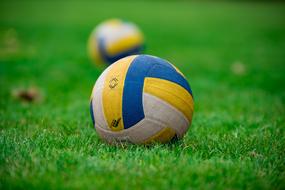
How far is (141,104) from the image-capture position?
401 cm

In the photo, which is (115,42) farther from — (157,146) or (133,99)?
(157,146)

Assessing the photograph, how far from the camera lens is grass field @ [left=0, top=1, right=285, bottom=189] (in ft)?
11.0

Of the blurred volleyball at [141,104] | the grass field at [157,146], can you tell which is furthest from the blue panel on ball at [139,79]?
the grass field at [157,146]

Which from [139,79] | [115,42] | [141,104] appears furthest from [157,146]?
[115,42]

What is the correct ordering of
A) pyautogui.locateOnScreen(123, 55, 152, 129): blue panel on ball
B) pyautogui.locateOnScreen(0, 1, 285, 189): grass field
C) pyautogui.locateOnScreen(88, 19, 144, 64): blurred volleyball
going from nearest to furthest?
pyautogui.locateOnScreen(0, 1, 285, 189): grass field < pyautogui.locateOnScreen(123, 55, 152, 129): blue panel on ball < pyautogui.locateOnScreen(88, 19, 144, 64): blurred volleyball

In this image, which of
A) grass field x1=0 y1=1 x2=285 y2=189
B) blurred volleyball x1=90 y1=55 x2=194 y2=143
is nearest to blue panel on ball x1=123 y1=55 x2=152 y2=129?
blurred volleyball x1=90 y1=55 x2=194 y2=143

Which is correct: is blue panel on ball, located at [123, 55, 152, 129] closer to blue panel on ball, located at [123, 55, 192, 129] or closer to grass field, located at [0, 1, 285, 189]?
blue panel on ball, located at [123, 55, 192, 129]

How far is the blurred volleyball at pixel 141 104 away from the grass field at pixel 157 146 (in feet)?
0.52

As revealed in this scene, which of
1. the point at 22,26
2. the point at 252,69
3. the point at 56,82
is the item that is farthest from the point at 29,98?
the point at 22,26

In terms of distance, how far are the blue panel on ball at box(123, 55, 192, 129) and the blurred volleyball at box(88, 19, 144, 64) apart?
4.09 metres

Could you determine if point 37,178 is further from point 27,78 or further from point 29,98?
point 27,78

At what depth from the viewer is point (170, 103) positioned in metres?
4.07

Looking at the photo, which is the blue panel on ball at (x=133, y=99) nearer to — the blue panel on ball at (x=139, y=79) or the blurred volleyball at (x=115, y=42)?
the blue panel on ball at (x=139, y=79)

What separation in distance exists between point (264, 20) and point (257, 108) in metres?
14.1
